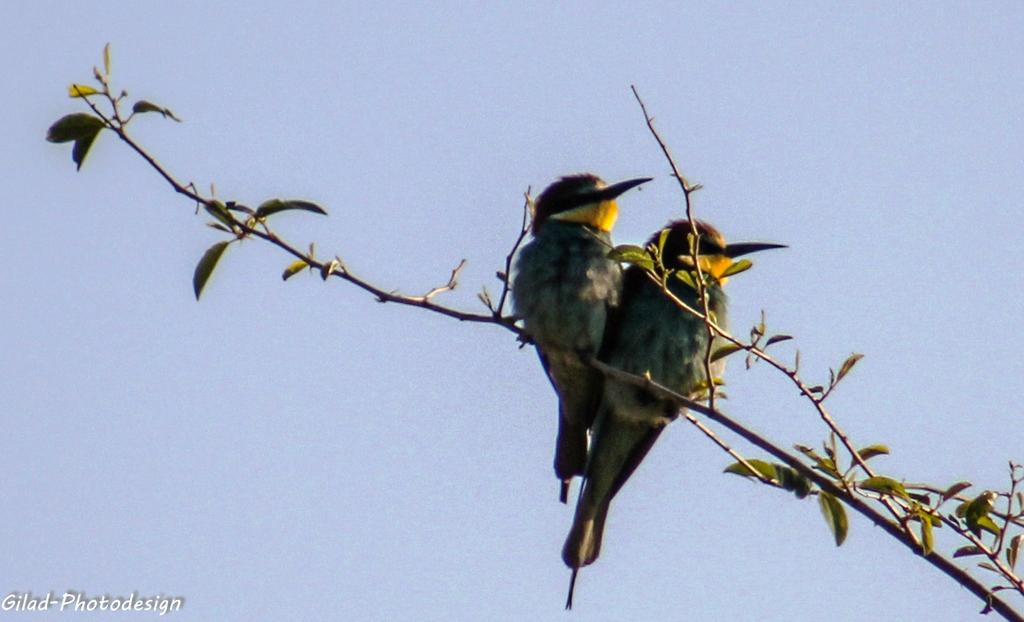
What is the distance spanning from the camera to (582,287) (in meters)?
4.45

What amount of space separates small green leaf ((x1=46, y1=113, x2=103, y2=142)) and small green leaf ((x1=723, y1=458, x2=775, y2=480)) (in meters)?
1.46

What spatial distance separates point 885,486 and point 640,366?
5.75ft

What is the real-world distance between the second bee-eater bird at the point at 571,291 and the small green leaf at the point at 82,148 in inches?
71.6

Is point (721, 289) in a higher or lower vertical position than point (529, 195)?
higher

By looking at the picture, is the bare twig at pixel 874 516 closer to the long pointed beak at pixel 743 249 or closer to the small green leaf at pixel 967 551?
the small green leaf at pixel 967 551

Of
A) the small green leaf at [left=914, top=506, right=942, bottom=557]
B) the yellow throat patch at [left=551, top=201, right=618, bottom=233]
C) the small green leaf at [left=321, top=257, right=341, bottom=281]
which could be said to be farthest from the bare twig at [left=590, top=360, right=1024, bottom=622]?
the yellow throat patch at [left=551, top=201, right=618, bottom=233]

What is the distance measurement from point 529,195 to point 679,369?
1150mm

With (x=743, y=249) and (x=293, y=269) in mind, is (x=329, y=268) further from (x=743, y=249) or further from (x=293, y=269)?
(x=743, y=249)

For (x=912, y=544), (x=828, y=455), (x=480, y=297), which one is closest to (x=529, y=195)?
(x=480, y=297)

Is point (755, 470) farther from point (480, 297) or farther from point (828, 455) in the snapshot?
point (480, 297)

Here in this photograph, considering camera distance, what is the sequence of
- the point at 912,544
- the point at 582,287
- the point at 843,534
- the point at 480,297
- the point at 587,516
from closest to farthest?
1. the point at 912,544
2. the point at 843,534
3. the point at 480,297
4. the point at 582,287
5. the point at 587,516

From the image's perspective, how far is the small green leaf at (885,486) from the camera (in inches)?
111

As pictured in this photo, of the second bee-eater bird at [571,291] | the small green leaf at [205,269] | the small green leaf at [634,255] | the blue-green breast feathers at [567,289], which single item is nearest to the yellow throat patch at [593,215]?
the second bee-eater bird at [571,291]

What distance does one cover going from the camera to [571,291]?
14.6 feet
